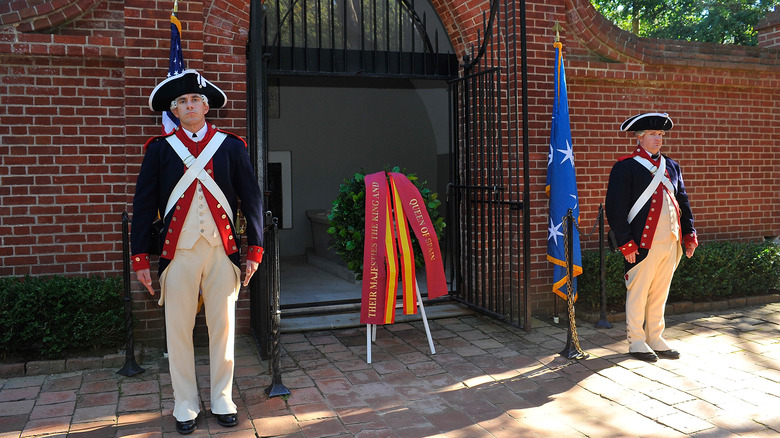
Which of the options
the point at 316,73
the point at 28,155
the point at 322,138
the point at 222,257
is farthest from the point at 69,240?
the point at 322,138

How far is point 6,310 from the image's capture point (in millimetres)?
4711

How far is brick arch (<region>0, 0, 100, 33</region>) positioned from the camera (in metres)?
4.98

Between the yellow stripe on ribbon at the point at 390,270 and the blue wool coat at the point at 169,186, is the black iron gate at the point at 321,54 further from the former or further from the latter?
the yellow stripe on ribbon at the point at 390,270

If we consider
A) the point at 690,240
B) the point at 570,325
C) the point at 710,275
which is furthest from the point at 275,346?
the point at 710,275

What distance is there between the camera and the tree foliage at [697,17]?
12.8 meters

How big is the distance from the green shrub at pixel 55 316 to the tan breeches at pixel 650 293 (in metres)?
3.87

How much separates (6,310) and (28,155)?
1199mm

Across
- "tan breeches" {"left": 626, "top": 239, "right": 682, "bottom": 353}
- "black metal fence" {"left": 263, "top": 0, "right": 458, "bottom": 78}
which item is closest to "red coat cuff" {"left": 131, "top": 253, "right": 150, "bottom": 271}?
"black metal fence" {"left": 263, "top": 0, "right": 458, "bottom": 78}

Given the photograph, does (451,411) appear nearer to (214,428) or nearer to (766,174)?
(214,428)

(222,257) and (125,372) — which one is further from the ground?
(222,257)

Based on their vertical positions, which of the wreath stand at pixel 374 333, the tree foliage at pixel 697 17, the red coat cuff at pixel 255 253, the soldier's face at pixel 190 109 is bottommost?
the wreath stand at pixel 374 333

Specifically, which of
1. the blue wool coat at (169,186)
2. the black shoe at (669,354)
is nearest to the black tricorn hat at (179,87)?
the blue wool coat at (169,186)

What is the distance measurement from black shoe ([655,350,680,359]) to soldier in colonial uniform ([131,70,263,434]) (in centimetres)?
327

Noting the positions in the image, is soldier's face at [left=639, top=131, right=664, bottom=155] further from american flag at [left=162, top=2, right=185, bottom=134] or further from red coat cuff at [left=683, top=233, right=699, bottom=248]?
american flag at [left=162, top=2, right=185, bottom=134]
